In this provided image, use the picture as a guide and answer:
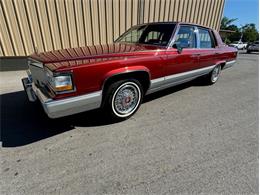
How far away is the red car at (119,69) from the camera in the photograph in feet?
7.22

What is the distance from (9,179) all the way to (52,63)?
1397 millimetres

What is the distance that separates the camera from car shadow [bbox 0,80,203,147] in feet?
8.07

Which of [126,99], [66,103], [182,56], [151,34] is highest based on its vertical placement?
[151,34]

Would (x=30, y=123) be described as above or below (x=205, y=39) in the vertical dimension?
below

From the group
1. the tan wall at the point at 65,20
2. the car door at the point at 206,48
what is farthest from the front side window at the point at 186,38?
the tan wall at the point at 65,20

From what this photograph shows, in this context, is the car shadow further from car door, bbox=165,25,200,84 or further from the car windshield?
the car windshield

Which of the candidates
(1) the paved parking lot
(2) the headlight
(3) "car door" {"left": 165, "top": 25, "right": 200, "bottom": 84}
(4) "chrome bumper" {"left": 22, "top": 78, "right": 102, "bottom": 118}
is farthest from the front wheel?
(2) the headlight

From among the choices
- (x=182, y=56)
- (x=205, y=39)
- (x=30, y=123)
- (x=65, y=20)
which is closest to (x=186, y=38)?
(x=182, y=56)

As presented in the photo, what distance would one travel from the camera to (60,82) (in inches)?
83.3

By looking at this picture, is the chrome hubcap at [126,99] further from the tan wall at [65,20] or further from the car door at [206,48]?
the tan wall at [65,20]

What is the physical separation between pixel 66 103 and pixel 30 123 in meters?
1.07

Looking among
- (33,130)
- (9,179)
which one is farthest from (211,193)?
(33,130)

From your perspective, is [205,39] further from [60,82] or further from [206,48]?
[60,82]

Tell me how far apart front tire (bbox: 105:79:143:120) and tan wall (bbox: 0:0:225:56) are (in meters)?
4.85
